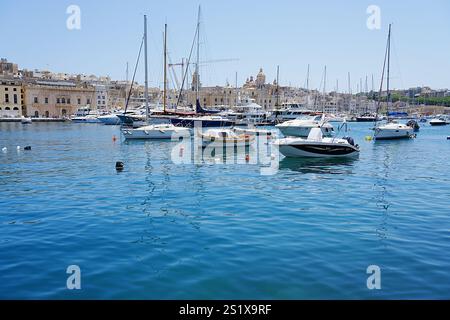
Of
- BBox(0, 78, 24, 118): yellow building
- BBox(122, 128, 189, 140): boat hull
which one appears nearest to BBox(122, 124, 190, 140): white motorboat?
BBox(122, 128, 189, 140): boat hull

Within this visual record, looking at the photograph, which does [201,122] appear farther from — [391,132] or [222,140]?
[222,140]

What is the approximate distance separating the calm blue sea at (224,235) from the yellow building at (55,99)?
359 feet

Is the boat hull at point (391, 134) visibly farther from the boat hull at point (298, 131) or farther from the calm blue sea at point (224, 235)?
the calm blue sea at point (224, 235)

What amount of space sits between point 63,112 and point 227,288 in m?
132

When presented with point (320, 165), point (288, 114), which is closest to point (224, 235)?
point (320, 165)

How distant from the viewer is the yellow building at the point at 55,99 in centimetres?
12100

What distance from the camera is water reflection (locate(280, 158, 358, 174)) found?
24.6 metres

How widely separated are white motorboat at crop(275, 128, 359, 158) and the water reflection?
36cm

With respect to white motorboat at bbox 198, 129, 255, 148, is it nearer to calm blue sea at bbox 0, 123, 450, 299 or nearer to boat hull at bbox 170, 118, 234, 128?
calm blue sea at bbox 0, 123, 450, 299

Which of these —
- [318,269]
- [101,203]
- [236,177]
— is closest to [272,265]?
[318,269]

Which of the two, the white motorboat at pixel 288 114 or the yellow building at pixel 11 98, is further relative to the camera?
the yellow building at pixel 11 98

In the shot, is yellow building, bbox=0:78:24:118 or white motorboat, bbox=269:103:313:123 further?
yellow building, bbox=0:78:24:118

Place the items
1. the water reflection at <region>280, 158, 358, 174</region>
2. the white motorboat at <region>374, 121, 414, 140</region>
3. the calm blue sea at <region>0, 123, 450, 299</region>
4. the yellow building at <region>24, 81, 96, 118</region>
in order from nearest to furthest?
the calm blue sea at <region>0, 123, 450, 299</region> → the water reflection at <region>280, 158, 358, 174</region> → the white motorboat at <region>374, 121, 414, 140</region> → the yellow building at <region>24, 81, 96, 118</region>

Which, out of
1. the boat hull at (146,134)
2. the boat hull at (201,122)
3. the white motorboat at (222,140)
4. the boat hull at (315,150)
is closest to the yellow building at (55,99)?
the boat hull at (201,122)
